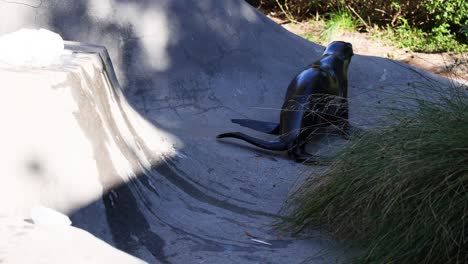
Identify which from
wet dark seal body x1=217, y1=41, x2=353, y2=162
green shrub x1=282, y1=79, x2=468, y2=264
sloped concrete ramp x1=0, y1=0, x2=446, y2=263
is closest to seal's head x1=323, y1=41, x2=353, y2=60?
wet dark seal body x1=217, y1=41, x2=353, y2=162

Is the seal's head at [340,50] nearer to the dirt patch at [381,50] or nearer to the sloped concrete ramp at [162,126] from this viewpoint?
the sloped concrete ramp at [162,126]

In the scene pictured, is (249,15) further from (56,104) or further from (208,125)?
(56,104)

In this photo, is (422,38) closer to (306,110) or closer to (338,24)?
(338,24)

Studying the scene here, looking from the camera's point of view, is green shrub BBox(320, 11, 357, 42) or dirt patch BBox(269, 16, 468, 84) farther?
green shrub BBox(320, 11, 357, 42)

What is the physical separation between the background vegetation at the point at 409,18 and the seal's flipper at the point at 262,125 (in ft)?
13.1

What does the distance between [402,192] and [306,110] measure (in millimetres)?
2288

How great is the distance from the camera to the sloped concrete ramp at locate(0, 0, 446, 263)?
11.2ft

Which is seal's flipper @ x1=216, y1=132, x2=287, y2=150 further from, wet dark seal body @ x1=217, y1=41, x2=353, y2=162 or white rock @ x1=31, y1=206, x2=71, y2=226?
white rock @ x1=31, y1=206, x2=71, y2=226

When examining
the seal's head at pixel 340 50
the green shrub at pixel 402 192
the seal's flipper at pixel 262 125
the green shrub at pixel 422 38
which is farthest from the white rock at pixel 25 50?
the green shrub at pixel 422 38

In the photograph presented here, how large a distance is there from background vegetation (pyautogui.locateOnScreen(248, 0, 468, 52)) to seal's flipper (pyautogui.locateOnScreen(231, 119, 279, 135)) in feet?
13.1

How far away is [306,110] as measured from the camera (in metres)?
5.23

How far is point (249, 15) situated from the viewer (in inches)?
275

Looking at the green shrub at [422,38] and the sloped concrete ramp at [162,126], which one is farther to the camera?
the green shrub at [422,38]

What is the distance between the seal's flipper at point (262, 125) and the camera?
5.60 metres
